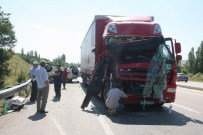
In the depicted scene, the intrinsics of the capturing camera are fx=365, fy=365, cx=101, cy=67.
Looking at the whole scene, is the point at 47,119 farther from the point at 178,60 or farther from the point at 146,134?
the point at 178,60

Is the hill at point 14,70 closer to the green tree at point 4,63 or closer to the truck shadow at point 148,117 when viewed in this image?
the green tree at point 4,63

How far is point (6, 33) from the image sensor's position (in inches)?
2569

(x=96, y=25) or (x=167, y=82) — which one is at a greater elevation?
(x=96, y=25)

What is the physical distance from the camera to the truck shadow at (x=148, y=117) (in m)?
10.8

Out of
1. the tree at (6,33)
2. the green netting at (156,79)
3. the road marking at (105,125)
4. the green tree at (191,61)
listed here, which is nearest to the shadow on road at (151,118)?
the road marking at (105,125)

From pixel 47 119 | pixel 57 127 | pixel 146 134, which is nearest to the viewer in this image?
pixel 146 134

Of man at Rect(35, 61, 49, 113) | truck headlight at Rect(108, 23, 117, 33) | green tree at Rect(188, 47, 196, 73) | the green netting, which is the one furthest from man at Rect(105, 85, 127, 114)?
green tree at Rect(188, 47, 196, 73)

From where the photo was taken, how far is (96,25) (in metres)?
17.7

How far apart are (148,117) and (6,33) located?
57.0 meters

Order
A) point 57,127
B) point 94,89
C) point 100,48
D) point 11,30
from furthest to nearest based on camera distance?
point 11,30 < point 100,48 < point 94,89 < point 57,127

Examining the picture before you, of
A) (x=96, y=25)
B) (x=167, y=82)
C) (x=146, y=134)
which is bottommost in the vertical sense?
(x=146, y=134)

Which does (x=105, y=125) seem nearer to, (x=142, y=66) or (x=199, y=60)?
(x=142, y=66)

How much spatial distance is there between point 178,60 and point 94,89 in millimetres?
3538

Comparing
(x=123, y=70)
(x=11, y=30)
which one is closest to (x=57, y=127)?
(x=123, y=70)
